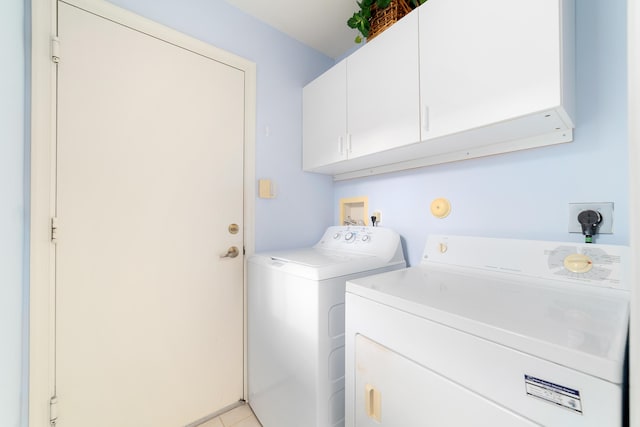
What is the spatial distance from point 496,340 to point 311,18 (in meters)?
2.02

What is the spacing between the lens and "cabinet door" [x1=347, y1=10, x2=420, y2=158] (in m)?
1.17

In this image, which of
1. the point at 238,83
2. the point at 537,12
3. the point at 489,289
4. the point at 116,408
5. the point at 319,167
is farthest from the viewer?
the point at 319,167

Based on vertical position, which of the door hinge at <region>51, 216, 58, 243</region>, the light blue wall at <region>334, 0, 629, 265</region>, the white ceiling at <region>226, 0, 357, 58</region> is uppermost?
the white ceiling at <region>226, 0, 357, 58</region>

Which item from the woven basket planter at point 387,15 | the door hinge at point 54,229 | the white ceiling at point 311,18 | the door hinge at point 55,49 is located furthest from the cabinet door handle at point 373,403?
the white ceiling at point 311,18

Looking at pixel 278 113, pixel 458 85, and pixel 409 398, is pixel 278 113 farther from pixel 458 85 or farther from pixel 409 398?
pixel 409 398

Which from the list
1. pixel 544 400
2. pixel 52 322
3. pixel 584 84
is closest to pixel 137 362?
pixel 52 322

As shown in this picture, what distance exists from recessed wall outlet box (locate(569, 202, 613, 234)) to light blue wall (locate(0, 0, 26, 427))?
2.08 metres

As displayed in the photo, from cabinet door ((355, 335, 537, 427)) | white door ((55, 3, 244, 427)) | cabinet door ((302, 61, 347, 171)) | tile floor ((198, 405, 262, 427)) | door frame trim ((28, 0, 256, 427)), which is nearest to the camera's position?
cabinet door ((355, 335, 537, 427))

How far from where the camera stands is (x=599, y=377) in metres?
0.48

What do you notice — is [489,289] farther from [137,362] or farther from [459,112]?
[137,362]

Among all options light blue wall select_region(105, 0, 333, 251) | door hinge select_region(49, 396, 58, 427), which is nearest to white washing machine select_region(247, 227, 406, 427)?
light blue wall select_region(105, 0, 333, 251)

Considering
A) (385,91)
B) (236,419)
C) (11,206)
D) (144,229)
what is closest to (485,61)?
(385,91)

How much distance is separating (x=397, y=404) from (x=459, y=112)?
1090 mm

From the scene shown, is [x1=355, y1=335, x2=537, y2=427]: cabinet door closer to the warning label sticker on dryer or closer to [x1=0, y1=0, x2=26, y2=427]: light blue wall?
the warning label sticker on dryer
